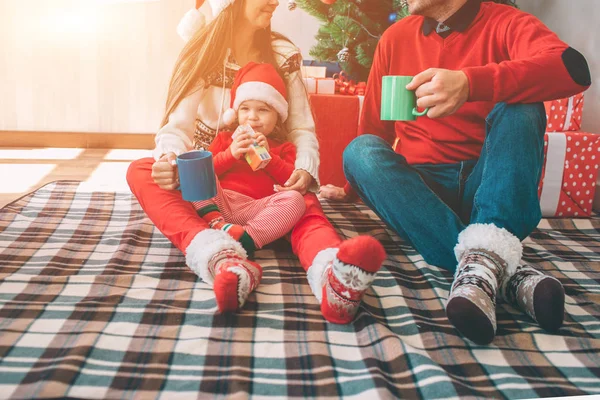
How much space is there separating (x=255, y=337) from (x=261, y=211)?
344 millimetres

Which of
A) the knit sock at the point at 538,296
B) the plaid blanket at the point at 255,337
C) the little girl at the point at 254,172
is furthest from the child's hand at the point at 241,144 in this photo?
the knit sock at the point at 538,296

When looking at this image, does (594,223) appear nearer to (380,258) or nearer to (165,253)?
(380,258)

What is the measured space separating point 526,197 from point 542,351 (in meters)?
0.26

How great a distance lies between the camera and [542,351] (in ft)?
2.30

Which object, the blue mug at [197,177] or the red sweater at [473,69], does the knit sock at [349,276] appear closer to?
the blue mug at [197,177]

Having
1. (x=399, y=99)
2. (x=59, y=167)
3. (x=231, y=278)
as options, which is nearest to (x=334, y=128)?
(x=399, y=99)

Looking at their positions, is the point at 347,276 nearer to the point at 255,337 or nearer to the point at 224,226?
the point at 255,337

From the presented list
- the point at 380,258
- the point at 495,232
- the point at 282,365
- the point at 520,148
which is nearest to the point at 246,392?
the point at 282,365

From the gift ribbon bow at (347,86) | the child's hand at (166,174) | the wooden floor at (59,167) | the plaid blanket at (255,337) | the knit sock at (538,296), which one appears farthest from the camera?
the gift ribbon bow at (347,86)

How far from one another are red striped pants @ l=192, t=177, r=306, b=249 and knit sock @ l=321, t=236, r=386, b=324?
0.74 ft

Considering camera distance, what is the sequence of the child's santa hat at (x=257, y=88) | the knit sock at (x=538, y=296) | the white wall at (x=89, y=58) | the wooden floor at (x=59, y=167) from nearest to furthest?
the knit sock at (x=538, y=296) < the child's santa hat at (x=257, y=88) < the white wall at (x=89, y=58) < the wooden floor at (x=59, y=167)

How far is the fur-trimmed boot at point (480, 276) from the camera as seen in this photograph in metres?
0.68

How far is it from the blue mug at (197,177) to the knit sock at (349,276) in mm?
273

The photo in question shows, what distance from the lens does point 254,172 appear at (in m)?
1.06
